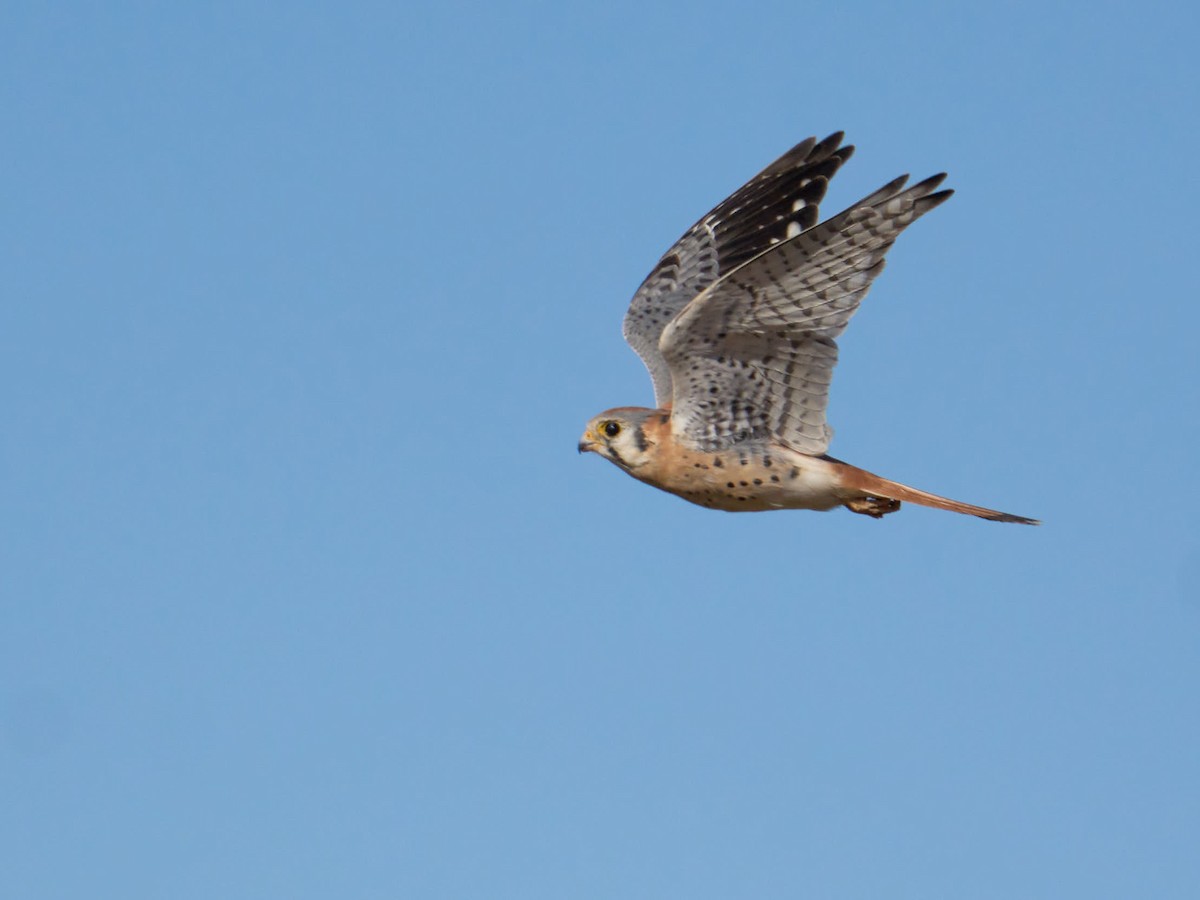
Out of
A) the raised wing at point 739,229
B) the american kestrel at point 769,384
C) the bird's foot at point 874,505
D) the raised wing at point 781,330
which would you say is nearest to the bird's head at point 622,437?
the american kestrel at point 769,384

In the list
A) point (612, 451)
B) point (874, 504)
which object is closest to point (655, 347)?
point (612, 451)

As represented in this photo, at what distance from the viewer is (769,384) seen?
869 cm

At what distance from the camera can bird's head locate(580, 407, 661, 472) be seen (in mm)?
8977

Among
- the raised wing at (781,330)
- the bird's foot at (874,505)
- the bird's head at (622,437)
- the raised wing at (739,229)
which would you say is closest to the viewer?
the raised wing at (781,330)

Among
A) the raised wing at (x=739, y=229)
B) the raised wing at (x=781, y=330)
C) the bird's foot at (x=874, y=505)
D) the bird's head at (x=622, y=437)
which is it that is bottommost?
the bird's foot at (x=874, y=505)

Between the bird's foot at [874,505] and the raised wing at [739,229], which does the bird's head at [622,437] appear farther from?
the raised wing at [739,229]

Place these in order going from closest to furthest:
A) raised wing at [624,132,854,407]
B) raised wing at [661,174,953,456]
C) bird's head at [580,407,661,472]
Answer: raised wing at [661,174,953,456], bird's head at [580,407,661,472], raised wing at [624,132,854,407]

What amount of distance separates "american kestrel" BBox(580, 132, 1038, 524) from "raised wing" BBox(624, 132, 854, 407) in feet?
1.92

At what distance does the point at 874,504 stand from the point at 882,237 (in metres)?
1.64

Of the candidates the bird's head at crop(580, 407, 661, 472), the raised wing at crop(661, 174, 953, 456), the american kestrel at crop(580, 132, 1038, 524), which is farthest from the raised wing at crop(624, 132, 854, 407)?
the raised wing at crop(661, 174, 953, 456)

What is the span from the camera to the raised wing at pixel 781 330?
25.6ft

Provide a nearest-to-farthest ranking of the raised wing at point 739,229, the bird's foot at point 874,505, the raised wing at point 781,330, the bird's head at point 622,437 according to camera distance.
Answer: the raised wing at point 781,330, the bird's foot at point 874,505, the bird's head at point 622,437, the raised wing at point 739,229

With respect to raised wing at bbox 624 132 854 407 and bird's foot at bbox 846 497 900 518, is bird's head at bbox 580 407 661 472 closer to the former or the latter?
bird's foot at bbox 846 497 900 518

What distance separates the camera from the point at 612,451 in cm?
A: 903
